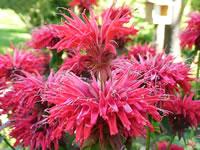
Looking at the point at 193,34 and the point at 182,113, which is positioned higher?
the point at 193,34

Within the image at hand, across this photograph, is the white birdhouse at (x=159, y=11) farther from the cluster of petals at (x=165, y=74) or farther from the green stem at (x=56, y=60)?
the green stem at (x=56, y=60)

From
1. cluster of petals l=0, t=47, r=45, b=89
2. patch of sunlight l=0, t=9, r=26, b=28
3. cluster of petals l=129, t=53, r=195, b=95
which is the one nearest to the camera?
cluster of petals l=129, t=53, r=195, b=95

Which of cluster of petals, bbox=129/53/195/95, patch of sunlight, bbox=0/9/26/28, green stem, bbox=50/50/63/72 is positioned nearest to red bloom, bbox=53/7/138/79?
cluster of petals, bbox=129/53/195/95

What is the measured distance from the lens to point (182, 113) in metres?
0.89

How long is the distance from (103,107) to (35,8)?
3.24 m

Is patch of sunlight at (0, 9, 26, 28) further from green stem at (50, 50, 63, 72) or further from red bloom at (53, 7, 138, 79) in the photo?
red bloom at (53, 7, 138, 79)

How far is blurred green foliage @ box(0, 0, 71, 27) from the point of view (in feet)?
8.48

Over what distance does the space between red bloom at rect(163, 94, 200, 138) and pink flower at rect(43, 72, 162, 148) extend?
31 cm

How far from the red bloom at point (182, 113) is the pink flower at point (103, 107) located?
0.31 metres

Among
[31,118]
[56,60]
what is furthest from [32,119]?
[56,60]

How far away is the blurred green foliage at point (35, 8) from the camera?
258 cm

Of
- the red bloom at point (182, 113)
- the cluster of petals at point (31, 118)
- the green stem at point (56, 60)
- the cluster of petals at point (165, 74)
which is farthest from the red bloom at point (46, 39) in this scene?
the red bloom at point (182, 113)

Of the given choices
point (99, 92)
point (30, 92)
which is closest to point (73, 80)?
point (99, 92)

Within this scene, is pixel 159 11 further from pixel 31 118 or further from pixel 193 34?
pixel 31 118
